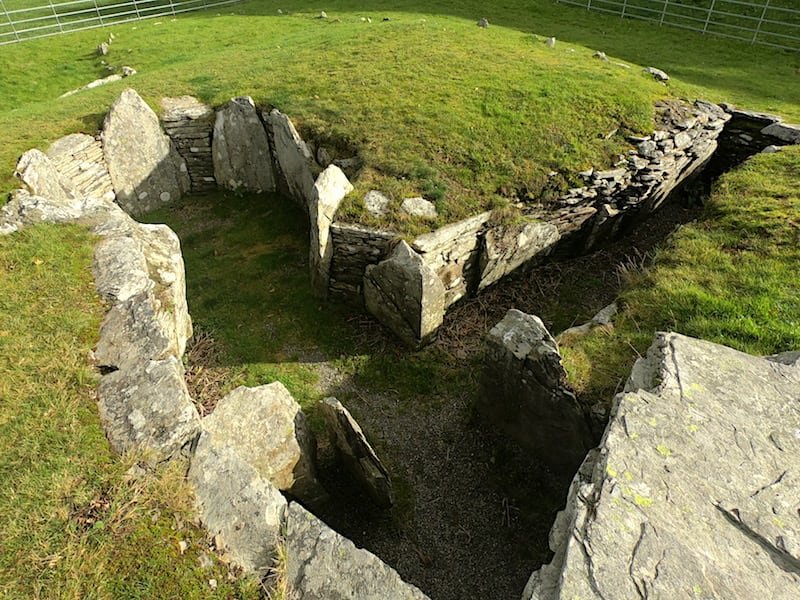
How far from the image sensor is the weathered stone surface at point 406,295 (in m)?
9.94

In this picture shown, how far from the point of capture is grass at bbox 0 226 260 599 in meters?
4.80

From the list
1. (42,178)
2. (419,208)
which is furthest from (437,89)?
(42,178)

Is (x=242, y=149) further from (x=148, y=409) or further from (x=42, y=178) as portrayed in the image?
(x=148, y=409)

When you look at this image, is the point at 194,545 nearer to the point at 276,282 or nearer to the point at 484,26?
the point at 276,282

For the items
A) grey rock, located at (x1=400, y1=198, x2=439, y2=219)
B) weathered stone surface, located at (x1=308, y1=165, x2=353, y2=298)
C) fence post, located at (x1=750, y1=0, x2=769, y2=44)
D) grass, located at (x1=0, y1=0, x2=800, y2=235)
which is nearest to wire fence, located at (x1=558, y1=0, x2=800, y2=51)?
fence post, located at (x1=750, y1=0, x2=769, y2=44)

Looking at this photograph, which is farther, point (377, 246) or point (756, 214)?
point (377, 246)

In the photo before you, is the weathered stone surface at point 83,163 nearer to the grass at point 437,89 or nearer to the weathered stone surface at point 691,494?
the grass at point 437,89

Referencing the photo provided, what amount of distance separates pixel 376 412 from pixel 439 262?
3307 millimetres

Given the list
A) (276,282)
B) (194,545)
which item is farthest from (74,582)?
(276,282)

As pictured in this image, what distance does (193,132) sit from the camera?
49.2ft

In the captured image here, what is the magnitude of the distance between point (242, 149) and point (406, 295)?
26.2 feet

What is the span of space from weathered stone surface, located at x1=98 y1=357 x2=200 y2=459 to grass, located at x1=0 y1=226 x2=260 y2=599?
160 mm

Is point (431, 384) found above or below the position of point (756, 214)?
below

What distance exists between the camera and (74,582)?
15.4 ft
